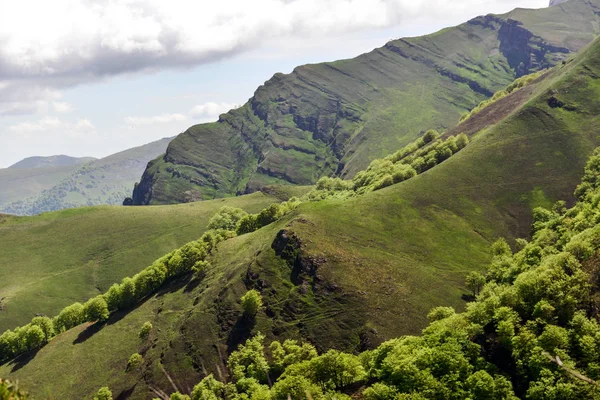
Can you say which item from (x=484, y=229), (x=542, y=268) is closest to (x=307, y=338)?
(x=542, y=268)

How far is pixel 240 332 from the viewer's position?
14138 centimetres

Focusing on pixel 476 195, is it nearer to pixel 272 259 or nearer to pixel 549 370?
pixel 272 259

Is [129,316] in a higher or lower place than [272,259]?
lower

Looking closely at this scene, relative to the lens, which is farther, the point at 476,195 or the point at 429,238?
the point at 476,195

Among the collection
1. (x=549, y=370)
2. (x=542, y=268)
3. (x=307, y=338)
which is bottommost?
(x=307, y=338)

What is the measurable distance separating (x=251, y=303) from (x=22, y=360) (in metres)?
100.0

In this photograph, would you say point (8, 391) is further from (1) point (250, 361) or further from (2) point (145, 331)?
(2) point (145, 331)

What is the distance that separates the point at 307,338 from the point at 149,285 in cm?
9075

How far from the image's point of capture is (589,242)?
103938mm

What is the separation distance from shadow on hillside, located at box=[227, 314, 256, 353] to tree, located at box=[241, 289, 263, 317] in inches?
74.2


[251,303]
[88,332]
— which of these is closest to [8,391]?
[251,303]

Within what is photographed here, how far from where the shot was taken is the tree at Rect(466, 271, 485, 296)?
144050mm

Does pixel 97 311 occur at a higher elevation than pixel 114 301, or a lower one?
lower

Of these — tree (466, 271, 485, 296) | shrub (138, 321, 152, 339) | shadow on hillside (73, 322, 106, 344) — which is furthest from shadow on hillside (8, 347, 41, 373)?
tree (466, 271, 485, 296)
